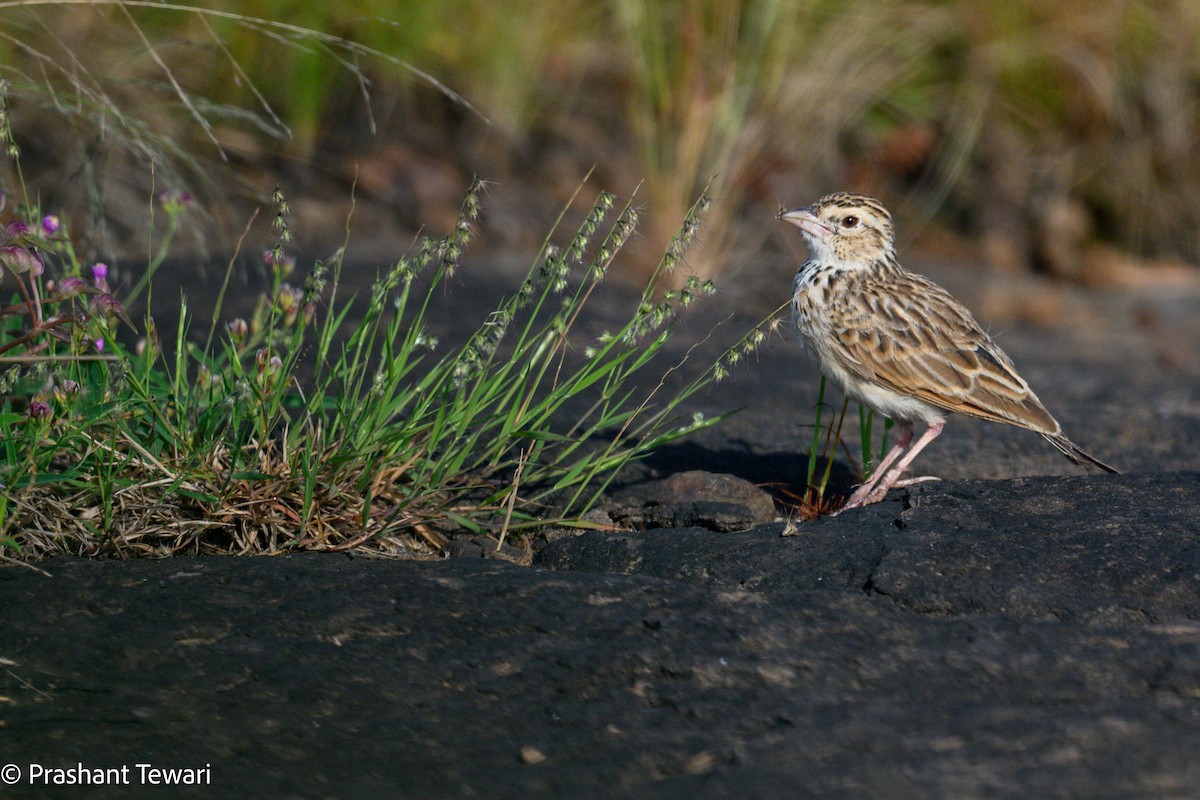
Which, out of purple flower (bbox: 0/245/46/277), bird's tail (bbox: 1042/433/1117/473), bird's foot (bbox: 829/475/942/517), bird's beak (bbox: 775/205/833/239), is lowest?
bird's foot (bbox: 829/475/942/517)

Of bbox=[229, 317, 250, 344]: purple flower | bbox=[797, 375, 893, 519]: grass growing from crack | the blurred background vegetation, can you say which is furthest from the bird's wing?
the blurred background vegetation

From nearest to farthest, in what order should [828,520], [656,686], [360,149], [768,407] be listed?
1. [656,686]
2. [828,520]
3. [768,407]
4. [360,149]

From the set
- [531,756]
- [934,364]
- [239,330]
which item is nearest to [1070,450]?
[934,364]

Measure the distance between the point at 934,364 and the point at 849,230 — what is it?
0.68m

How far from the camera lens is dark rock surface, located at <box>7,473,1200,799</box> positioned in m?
2.47

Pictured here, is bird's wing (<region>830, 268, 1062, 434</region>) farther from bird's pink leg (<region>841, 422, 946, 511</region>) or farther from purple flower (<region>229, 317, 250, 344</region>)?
purple flower (<region>229, 317, 250, 344</region>)

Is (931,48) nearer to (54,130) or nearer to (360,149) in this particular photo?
(360,149)

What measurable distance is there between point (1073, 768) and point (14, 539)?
8.24ft

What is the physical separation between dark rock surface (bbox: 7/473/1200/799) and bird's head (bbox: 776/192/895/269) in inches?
59.1

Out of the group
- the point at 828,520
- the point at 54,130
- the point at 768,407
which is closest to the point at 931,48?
the point at 768,407

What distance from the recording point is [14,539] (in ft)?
11.0

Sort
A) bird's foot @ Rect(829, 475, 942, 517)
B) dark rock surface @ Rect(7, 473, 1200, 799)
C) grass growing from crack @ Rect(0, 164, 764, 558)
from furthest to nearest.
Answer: bird's foot @ Rect(829, 475, 942, 517)
grass growing from crack @ Rect(0, 164, 764, 558)
dark rock surface @ Rect(7, 473, 1200, 799)

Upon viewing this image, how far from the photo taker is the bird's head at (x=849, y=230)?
192 inches

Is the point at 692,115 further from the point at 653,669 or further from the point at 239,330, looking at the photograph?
the point at 653,669
